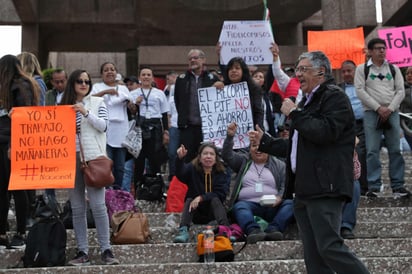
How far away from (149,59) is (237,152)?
7.89 metres

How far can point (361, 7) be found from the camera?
15594 mm

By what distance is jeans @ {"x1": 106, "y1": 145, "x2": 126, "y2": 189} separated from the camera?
7281 mm

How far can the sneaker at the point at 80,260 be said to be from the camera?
5.24 m

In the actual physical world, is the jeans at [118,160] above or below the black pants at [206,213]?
above

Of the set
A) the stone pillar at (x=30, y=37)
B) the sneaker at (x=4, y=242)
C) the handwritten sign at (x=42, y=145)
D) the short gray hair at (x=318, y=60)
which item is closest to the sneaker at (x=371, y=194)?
the short gray hair at (x=318, y=60)

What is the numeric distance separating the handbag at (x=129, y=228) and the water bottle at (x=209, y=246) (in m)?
0.73

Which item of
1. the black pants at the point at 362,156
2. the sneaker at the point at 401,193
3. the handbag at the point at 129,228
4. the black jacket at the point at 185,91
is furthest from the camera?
the black pants at the point at 362,156

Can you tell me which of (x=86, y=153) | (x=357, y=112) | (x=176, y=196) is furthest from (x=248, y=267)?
(x=357, y=112)

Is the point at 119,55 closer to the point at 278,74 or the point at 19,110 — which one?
the point at 278,74

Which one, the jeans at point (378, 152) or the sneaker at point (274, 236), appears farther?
the jeans at point (378, 152)

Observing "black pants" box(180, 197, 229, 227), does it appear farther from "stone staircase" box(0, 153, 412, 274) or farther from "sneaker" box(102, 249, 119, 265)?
"sneaker" box(102, 249, 119, 265)

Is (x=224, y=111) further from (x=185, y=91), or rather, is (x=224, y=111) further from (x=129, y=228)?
(x=129, y=228)

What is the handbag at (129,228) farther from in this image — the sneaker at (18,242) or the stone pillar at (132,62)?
the stone pillar at (132,62)

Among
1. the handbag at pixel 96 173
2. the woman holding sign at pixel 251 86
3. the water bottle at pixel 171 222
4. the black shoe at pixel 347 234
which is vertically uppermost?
the woman holding sign at pixel 251 86
